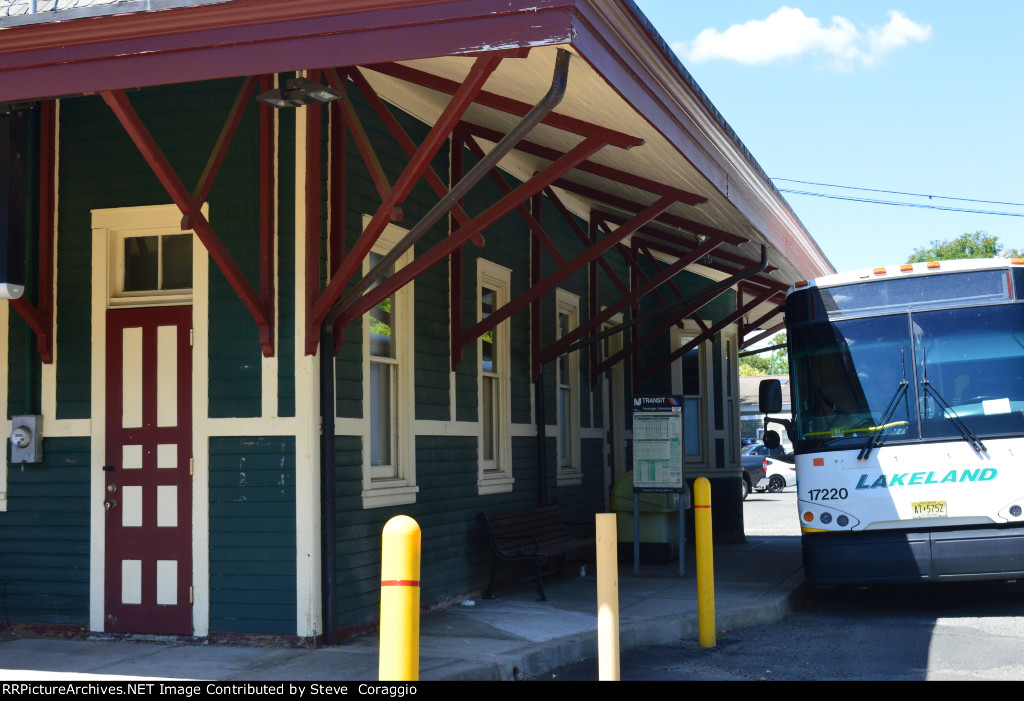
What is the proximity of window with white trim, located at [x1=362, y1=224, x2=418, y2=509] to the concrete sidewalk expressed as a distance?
119 cm

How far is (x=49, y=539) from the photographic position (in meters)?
8.41

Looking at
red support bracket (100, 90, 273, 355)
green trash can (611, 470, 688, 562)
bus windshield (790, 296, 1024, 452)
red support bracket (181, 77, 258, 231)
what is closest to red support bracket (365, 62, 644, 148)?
red support bracket (181, 77, 258, 231)

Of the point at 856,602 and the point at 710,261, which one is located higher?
the point at 710,261

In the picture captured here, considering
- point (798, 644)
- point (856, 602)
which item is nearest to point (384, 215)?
point (798, 644)

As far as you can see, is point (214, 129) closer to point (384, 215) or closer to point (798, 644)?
point (384, 215)

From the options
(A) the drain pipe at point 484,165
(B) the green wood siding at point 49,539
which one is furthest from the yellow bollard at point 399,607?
(B) the green wood siding at point 49,539

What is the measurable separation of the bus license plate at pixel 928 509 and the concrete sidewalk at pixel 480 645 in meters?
1.50

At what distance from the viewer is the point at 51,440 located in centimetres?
848

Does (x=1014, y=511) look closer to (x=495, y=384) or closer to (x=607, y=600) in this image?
(x=607, y=600)

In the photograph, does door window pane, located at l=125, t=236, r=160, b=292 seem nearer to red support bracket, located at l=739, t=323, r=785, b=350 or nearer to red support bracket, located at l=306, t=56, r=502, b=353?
red support bracket, located at l=306, t=56, r=502, b=353

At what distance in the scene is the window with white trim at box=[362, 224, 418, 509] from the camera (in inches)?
357

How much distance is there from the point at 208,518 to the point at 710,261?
9.36 metres

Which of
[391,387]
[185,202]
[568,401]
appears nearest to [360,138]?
[185,202]

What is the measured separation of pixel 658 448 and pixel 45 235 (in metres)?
6.67
